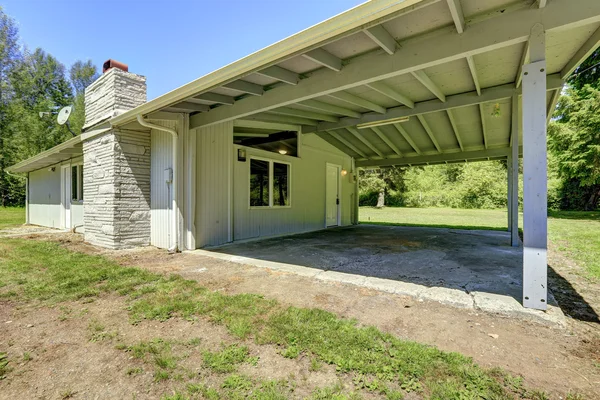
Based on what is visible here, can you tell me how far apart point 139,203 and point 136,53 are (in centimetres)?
766

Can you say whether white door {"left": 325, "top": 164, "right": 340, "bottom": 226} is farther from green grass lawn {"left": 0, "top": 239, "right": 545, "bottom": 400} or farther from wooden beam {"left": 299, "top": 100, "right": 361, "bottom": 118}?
green grass lawn {"left": 0, "top": 239, "right": 545, "bottom": 400}

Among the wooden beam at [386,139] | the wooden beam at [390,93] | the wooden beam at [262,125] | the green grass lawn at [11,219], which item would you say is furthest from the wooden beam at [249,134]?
the green grass lawn at [11,219]

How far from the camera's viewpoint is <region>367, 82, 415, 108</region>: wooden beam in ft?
14.2

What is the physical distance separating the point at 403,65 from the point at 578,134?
53.3 feet

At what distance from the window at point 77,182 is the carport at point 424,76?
467 cm

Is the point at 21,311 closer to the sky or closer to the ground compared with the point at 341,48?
closer to the ground

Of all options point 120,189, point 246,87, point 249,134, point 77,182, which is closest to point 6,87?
point 77,182

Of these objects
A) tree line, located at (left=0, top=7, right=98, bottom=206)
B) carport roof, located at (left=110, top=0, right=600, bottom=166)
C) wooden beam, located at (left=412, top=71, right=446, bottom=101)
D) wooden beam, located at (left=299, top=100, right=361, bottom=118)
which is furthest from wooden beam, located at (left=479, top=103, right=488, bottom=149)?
tree line, located at (left=0, top=7, right=98, bottom=206)

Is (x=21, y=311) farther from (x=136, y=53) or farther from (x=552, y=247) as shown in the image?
(x=136, y=53)

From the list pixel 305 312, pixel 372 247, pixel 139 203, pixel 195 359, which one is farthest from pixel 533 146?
pixel 139 203

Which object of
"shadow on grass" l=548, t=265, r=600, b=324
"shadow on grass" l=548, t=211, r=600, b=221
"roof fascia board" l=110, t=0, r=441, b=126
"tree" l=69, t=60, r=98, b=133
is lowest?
"shadow on grass" l=548, t=265, r=600, b=324

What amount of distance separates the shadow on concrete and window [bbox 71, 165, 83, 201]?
228 inches

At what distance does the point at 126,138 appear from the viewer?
5539 millimetres

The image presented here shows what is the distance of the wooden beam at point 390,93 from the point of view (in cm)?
433
